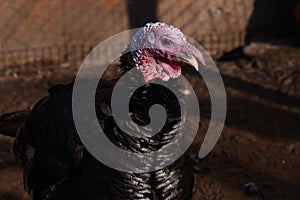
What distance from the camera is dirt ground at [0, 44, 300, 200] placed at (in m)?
4.73

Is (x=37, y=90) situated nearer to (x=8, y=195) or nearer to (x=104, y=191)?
(x=8, y=195)

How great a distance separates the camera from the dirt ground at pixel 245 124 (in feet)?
15.5

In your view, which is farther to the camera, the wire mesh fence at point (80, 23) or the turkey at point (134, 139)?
the wire mesh fence at point (80, 23)

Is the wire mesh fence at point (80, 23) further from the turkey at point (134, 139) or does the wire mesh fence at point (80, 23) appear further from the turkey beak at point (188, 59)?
Answer: the turkey beak at point (188, 59)

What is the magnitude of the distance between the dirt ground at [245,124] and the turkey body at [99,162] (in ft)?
3.81

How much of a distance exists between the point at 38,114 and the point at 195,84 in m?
2.64

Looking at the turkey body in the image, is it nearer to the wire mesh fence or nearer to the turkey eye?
the turkey eye

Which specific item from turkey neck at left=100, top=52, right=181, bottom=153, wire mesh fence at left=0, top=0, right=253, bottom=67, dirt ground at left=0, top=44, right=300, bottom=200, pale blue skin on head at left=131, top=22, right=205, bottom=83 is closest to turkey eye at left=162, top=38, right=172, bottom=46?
pale blue skin on head at left=131, top=22, right=205, bottom=83

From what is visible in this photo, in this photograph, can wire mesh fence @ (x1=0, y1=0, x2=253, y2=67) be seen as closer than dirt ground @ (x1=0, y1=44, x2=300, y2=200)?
No

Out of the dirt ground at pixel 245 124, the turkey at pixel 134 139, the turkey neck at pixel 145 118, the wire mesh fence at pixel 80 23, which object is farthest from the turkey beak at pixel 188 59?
the wire mesh fence at pixel 80 23

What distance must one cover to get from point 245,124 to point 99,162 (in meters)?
2.61

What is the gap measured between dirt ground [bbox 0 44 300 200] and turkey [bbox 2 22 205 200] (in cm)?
125

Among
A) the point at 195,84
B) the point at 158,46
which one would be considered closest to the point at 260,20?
the point at 195,84

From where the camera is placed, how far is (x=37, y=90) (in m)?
5.88
